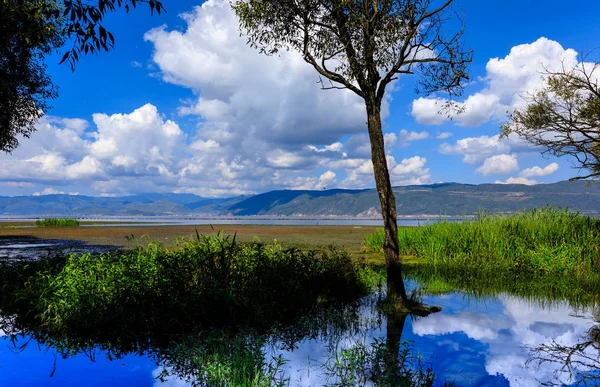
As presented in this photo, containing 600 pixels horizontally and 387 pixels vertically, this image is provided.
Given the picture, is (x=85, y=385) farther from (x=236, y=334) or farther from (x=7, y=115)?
(x=7, y=115)

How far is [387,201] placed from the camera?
39.5ft

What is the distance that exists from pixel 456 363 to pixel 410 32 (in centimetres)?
961

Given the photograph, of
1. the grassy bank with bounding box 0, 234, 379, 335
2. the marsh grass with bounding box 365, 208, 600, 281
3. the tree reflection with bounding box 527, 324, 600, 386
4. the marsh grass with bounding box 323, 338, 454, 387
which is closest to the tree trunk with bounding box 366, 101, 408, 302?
the grassy bank with bounding box 0, 234, 379, 335

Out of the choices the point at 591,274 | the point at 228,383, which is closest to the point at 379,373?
the point at 228,383

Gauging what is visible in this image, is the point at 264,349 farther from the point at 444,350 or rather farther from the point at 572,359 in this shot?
the point at 572,359

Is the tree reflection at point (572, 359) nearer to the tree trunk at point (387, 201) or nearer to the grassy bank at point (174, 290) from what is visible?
the tree trunk at point (387, 201)

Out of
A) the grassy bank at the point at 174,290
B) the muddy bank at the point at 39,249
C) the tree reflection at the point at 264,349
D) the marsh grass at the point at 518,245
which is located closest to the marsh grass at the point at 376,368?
the tree reflection at the point at 264,349

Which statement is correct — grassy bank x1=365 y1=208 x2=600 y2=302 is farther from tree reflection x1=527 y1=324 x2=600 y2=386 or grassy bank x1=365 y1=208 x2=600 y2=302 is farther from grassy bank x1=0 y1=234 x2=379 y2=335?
grassy bank x1=0 y1=234 x2=379 y2=335

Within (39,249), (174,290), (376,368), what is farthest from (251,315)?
(39,249)

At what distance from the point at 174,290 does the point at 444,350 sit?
6701 millimetres

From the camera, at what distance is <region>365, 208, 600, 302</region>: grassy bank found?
18078 mm

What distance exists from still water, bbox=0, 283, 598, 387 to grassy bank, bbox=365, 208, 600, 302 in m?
5.76

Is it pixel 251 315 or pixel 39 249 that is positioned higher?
pixel 39 249

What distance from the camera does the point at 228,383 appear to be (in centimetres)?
619
